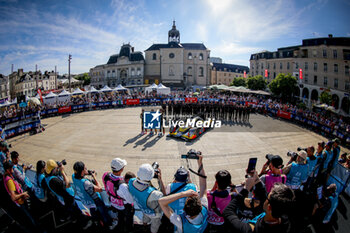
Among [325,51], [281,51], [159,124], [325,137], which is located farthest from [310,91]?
[159,124]

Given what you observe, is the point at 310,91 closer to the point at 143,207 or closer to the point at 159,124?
the point at 159,124

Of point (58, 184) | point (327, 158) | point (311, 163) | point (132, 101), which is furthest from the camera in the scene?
point (132, 101)

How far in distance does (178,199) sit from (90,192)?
205 centimetres

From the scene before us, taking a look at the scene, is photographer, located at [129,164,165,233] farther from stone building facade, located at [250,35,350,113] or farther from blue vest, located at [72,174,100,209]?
stone building facade, located at [250,35,350,113]

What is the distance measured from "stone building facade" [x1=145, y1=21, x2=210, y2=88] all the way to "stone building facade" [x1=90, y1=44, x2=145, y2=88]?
3083 mm

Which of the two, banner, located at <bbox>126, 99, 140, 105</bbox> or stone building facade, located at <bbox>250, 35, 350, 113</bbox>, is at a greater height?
stone building facade, located at <bbox>250, 35, 350, 113</bbox>

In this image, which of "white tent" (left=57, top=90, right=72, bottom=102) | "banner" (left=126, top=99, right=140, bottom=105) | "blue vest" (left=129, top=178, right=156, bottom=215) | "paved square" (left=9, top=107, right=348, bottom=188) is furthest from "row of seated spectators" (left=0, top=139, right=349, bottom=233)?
"white tent" (left=57, top=90, right=72, bottom=102)

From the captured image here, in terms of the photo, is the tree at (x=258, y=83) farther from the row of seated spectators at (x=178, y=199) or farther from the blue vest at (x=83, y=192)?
the blue vest at (x=83, y=192)

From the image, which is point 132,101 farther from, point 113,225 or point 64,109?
point 113,225

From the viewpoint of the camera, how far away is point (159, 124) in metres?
14.2

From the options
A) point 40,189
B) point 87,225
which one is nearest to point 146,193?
point 87,225

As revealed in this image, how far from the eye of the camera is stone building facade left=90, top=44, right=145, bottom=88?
219ft

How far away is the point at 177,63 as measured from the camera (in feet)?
210

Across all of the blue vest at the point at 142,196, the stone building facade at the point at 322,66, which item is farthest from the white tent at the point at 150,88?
the blue vest at the point at 142,196
